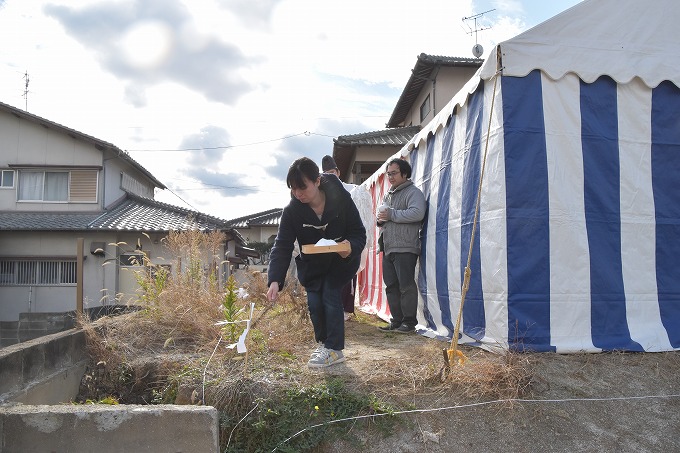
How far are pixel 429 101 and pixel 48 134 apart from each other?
12.5m

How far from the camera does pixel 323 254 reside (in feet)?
11.2

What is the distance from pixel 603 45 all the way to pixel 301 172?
7.32 feet

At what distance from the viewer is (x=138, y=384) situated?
3.48 meters

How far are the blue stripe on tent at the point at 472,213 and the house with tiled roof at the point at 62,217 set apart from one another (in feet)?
41.5

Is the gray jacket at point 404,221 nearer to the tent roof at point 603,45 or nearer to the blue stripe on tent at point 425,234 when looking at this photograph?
the blue stripe on tent at point 425,234

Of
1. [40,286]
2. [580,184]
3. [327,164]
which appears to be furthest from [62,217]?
[580,184]

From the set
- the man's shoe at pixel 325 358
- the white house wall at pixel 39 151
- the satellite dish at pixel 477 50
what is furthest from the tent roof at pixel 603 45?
the white house wall at pixel 39 151

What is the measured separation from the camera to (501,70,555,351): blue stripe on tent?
332 cm

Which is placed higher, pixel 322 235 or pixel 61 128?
pixel 61 128

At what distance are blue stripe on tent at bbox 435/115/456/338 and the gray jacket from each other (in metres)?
0.23

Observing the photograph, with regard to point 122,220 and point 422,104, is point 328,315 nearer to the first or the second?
point 422,104

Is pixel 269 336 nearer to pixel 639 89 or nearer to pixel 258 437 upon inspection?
pixel 258 437

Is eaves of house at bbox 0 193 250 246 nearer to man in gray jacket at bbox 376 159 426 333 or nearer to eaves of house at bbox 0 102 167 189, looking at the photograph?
eaves of house at bbox 0 102 167 189

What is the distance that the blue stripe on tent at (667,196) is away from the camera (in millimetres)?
3539
